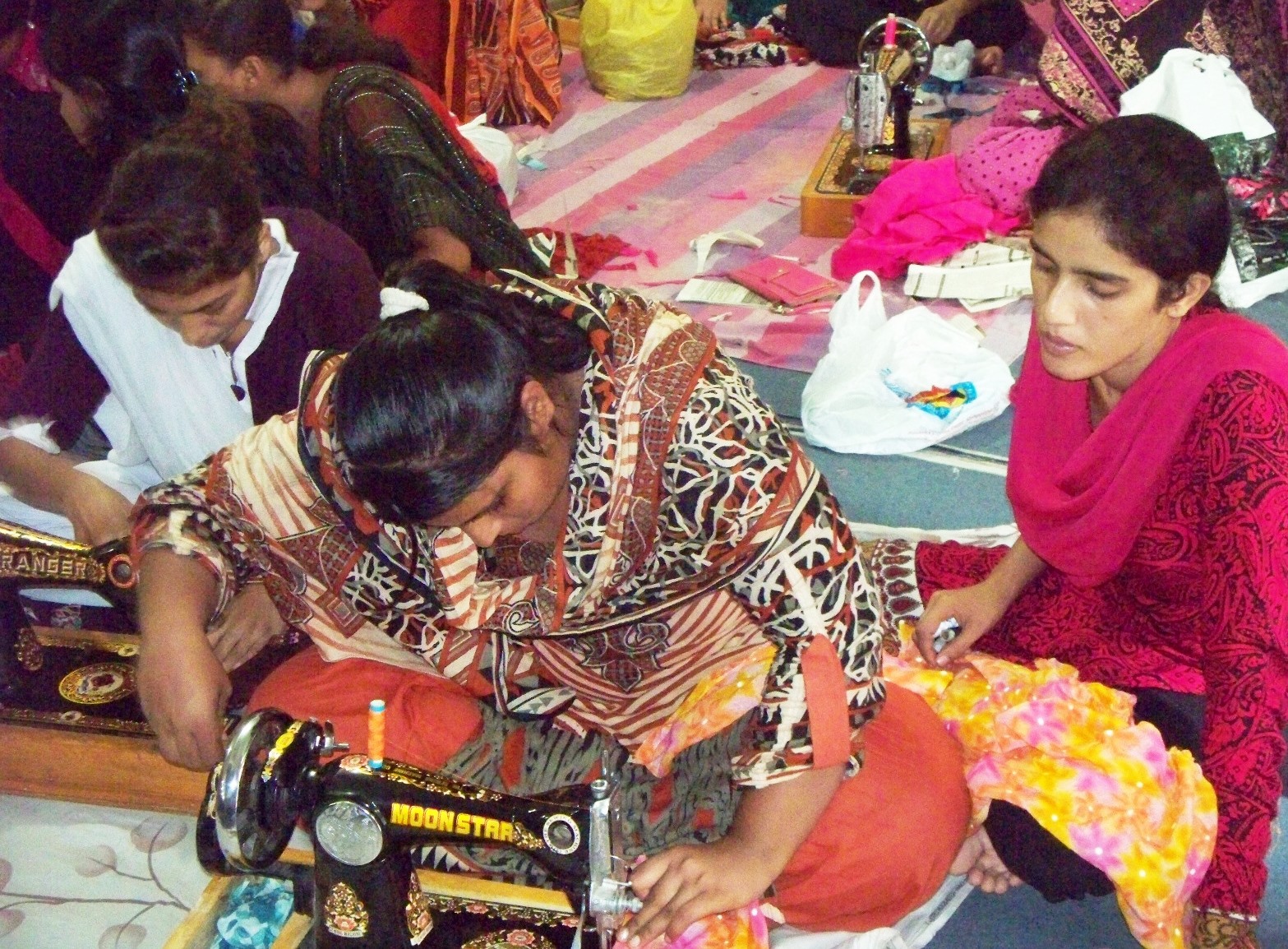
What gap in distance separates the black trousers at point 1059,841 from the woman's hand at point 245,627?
865 mm

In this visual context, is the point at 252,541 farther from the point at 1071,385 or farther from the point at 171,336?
the point at 1071,385

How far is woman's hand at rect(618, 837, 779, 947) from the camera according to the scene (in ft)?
3.73

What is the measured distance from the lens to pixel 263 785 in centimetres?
102

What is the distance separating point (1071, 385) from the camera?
169 cm

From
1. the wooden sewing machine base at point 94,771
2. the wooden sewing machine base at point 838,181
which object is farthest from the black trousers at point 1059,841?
the wooden sewing machine base at point 838,181

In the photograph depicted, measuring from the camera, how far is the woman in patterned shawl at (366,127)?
2256mm

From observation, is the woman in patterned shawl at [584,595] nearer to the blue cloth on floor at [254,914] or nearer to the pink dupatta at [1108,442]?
the blue cloth on floor at [254,914]

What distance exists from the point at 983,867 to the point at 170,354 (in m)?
1.26

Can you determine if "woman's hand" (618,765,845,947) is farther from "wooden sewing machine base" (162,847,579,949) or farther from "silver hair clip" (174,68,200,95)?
"silver hair clip" (174,68,200,95)

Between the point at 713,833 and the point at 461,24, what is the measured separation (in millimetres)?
3032

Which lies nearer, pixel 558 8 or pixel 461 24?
pixel 461 24

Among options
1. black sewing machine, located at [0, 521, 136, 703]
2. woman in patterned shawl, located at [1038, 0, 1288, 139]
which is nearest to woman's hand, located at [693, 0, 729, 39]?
woman in patterned shawl, located at [1038, 0, 1288, 139]

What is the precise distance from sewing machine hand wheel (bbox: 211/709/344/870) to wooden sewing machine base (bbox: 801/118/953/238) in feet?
7.96

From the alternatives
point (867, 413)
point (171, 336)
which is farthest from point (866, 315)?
point (171, 336)
